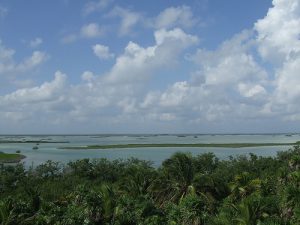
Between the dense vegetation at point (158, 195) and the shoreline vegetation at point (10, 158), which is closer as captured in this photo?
the dense vegetation at point (158, 195)

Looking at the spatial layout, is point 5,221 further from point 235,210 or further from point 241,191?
point 241,191

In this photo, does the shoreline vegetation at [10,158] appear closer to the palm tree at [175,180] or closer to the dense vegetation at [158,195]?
the dense vegetation at [158,195]

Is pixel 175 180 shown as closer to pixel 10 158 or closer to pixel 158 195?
pixel 158 195

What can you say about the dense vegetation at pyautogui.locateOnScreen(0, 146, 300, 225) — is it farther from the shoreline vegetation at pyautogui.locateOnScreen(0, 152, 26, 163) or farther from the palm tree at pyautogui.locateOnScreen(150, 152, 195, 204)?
the shoreline vegetation at pyautogui.locateOnScreen(0, 152, 26, 163)

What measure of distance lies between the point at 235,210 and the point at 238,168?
43.4m

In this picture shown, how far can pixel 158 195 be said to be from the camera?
48.7 metres

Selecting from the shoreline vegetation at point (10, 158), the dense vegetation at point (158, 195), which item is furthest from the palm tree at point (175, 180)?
the shoreline vegetation at point (10, 158)

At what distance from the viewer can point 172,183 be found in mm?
48125

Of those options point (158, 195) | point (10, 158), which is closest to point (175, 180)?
point (158, 195)

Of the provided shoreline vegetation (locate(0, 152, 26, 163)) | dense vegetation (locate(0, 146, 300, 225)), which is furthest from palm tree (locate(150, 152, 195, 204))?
shoreline vegetation (locate(0, 152, 26, 163))

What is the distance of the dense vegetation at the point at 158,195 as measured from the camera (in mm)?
31500

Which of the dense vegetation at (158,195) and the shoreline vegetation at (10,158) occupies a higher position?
the dense vegetation at (158,195)

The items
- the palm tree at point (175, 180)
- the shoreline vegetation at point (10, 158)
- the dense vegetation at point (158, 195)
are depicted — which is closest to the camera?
the dense vegetation at point (158, 195)

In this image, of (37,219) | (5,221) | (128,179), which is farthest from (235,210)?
(128,179)
